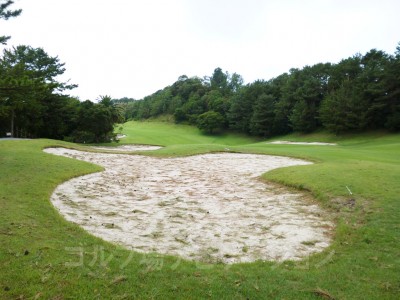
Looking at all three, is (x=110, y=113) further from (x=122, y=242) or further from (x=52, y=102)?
(x=122, y=242)

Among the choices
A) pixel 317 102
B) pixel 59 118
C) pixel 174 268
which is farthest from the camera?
pixel 317 102

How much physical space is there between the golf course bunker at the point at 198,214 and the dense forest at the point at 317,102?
97.5 ft

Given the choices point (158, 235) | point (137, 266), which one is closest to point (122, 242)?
point (158, 235)

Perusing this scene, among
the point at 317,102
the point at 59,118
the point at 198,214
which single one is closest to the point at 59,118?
the point at 59,118

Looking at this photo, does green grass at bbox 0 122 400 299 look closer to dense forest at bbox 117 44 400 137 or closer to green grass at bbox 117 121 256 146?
dense forest at bbox 117 44 400 137

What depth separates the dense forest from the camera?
3934 centimetres

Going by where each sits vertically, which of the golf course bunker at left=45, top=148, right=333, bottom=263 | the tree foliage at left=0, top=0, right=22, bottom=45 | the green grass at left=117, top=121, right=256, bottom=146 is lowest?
the golf course bunker at left=45, top=148, right=333, bottom=263

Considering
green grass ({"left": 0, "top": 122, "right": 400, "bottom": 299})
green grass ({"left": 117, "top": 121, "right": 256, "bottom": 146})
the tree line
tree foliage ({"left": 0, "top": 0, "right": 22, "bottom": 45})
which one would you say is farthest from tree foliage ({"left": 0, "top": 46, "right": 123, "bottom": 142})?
green grass ({"left": 0, "top": 122, "right": 400, "bottom": 299})

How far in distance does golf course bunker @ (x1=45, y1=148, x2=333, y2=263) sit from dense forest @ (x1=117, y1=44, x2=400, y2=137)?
97.5ft

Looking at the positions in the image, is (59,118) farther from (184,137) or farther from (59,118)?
(184,137)

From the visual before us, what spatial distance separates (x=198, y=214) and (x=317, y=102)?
1893 inches

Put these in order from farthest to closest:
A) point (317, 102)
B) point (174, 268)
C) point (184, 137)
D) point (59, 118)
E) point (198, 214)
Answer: point (184, 137) < point (317, 102) < point (59, 118) < point (198, 214) < point (174, 268)

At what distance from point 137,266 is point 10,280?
5.77ft

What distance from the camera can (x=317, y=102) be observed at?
50969mm
